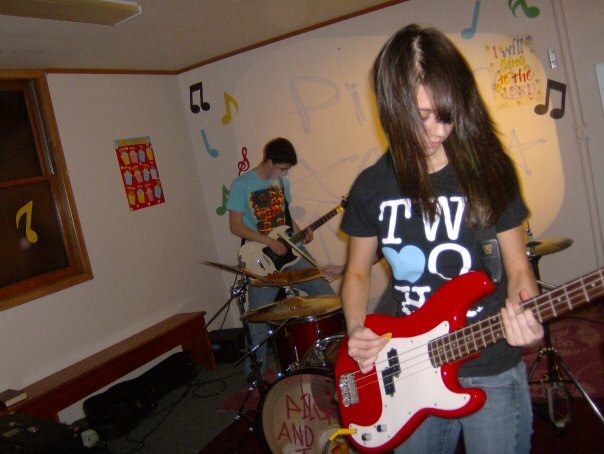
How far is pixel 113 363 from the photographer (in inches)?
144

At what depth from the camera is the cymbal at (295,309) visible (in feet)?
9.12

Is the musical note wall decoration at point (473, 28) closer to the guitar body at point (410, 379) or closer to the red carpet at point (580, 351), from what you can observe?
the red carpet at point (580, 351)

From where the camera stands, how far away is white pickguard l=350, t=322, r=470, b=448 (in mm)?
1311

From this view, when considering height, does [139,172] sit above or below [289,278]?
above

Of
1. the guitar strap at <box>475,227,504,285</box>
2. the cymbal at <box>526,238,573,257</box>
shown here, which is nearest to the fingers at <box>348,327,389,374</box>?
the guitar strap at <box>475,227,504,285</box>

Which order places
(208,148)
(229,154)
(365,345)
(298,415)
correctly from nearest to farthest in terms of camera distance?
(365,345) < (298,415) < (229,154) < (208,148)

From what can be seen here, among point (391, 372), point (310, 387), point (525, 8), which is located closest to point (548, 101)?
point (525, 8)

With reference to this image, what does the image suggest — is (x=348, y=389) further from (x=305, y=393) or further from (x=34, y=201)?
(x=34, y=201)

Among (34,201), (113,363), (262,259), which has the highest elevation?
(34,201)

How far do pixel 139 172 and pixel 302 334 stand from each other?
98.2 inches

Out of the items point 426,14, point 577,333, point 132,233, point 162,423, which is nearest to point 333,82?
point 426,14

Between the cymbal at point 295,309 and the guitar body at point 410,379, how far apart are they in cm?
117

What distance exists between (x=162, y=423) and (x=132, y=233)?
5.25 ft

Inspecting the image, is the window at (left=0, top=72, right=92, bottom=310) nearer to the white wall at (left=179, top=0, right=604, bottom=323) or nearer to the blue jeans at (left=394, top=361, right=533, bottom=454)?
the white wall at (left=179, top=0, right=604, bottom=323)
